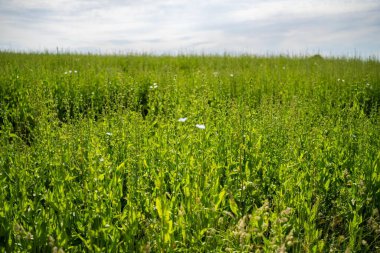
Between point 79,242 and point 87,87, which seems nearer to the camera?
point 79,242

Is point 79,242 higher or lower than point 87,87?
lower

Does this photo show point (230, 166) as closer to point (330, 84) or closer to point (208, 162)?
point (208, 162)

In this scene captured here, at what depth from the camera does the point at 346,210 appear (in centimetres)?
284

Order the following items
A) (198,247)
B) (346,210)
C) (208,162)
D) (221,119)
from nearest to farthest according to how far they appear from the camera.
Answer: (198,247) < (346,210) < (208,162) < (221,119)

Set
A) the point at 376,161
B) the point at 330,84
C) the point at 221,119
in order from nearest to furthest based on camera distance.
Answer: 1. the point at 376,161
2. the point at 221,119
3. the point at 330,84

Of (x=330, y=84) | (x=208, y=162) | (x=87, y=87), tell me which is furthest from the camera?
(x=330, y=84)

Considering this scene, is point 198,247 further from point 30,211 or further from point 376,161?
point 376,161

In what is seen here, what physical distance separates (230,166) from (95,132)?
152cm

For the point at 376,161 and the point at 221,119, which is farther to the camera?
the point at 221,119

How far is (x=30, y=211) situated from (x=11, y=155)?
1.03m

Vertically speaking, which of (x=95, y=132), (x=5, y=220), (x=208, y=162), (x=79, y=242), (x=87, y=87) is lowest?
(x=79, y=242)

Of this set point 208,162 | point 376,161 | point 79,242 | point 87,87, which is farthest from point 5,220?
point 87,87

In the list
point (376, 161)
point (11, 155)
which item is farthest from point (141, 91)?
point (376, 161)

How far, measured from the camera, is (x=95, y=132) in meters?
3.63
